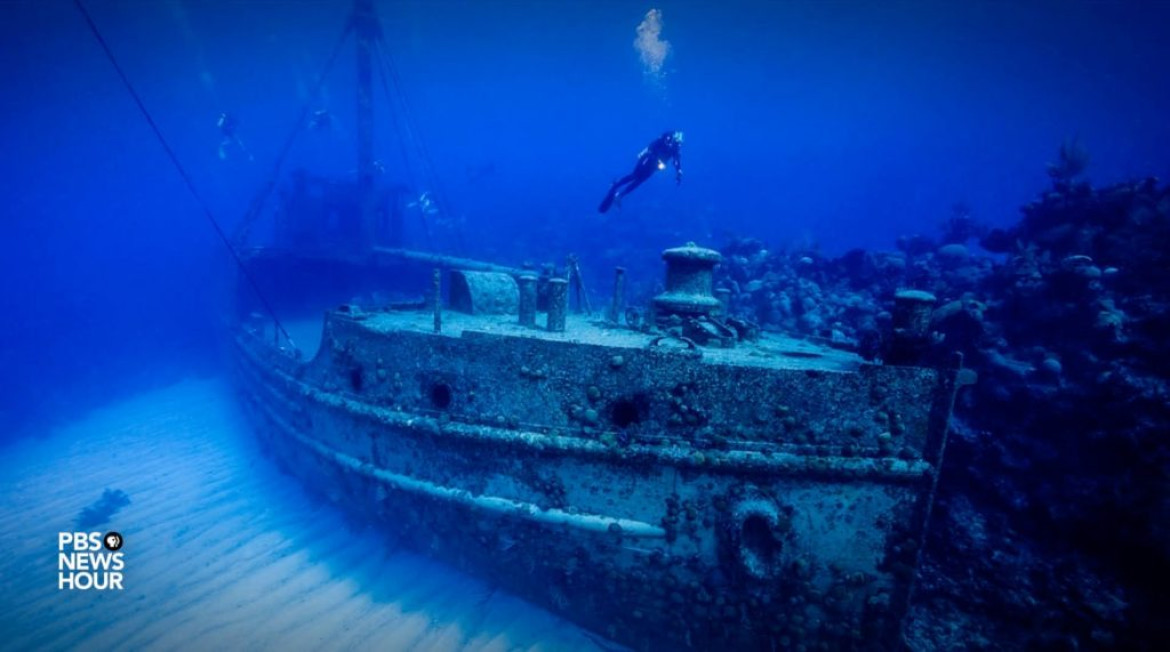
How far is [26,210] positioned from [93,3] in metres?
104

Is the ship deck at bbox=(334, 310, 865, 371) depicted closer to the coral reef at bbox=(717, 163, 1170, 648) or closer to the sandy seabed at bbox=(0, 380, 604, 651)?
the coral reef at bbox=(717, 163, 1170, 648)

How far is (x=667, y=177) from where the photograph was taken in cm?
9906

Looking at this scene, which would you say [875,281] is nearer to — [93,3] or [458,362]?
[458,362]

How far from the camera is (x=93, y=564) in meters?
6.71

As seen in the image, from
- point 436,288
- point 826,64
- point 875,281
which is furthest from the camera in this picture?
point 826,64

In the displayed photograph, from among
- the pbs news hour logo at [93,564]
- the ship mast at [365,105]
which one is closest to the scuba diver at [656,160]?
the pbs news hour logo at [93,564]

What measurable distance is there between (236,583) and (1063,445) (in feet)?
34.3

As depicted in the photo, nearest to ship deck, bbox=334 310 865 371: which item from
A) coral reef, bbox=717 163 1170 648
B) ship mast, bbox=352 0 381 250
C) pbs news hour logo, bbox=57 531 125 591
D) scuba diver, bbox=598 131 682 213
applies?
coral reef, bbox=717 163 1170 648

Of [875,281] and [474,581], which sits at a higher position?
[875,281]

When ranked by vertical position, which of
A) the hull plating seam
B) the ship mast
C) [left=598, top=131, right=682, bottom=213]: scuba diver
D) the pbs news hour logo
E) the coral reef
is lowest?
the pbs news hour logo

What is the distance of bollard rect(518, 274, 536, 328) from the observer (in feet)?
20.1

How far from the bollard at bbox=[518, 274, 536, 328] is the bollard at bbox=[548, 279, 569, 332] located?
1.96 ft

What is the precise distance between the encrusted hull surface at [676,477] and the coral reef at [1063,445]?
2.77ft

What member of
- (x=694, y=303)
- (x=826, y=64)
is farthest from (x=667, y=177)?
(x=694, y=303)
